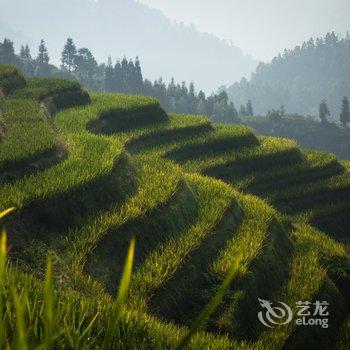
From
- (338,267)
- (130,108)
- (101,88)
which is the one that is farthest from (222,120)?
(338,267)

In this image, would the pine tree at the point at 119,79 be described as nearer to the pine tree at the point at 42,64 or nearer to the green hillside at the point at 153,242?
the pine tree at the point at 42,64

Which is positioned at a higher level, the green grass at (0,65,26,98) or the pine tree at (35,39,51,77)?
the pine tree at (35,39,51,77)

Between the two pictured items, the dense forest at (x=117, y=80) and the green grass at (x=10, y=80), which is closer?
the green grass at (x=10, y=80)

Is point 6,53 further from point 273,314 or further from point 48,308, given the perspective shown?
point 48,308

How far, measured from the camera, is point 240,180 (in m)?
25.0

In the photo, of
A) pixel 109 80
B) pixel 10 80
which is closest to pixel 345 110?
pixel 109 80

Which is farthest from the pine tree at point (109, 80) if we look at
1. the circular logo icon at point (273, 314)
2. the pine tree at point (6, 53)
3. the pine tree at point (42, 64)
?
the circular logo icon at point (273, 314)

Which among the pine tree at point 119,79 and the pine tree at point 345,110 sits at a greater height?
the pine tree at point 119,79

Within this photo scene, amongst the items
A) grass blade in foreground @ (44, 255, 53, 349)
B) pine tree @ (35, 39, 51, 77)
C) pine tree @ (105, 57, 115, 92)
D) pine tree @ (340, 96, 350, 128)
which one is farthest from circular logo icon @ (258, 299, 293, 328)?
pine tree @ (340, 96, 350, 128)

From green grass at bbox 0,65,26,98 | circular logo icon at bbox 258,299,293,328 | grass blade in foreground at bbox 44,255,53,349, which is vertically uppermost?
green grass at bbox 0,65,26,98

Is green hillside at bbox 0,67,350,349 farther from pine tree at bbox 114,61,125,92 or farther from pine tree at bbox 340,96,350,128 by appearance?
pine tree at bbox 340,96,350,128

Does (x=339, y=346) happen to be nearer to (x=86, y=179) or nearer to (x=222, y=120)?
(x=86, y=179)

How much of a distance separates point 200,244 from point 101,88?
114m

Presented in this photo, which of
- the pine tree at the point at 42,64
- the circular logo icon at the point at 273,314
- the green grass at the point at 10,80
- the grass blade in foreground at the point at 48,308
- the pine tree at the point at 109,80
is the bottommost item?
the circular logo icon at the point at 273,314
